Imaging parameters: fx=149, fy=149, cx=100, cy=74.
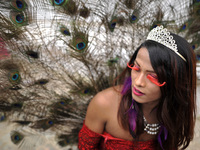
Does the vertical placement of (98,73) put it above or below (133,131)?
above

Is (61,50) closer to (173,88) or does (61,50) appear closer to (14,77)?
(14,77)

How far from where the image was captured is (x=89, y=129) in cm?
111

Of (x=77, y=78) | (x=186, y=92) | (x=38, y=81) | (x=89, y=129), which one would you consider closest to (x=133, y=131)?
(x=89, y=129)

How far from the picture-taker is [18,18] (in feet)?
3.00

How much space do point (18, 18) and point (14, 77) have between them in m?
0.41

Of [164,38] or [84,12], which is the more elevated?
[84,12]

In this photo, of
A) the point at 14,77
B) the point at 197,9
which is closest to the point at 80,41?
the point at 14,77

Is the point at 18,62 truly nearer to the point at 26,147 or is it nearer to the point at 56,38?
the point at 56,38

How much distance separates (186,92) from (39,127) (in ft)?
3.92

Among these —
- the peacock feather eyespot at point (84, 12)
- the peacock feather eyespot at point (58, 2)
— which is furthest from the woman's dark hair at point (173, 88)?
the peacock feather eyespot at point (58, 2)

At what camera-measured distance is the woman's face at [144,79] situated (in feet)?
2.42

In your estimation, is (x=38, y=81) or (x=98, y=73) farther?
(x=98, y=73)

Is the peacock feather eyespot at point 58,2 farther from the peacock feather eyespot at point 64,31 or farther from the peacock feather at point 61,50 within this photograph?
the peacock feather eyespot at point 64,31

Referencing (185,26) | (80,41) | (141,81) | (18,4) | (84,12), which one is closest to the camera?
(141,81)
